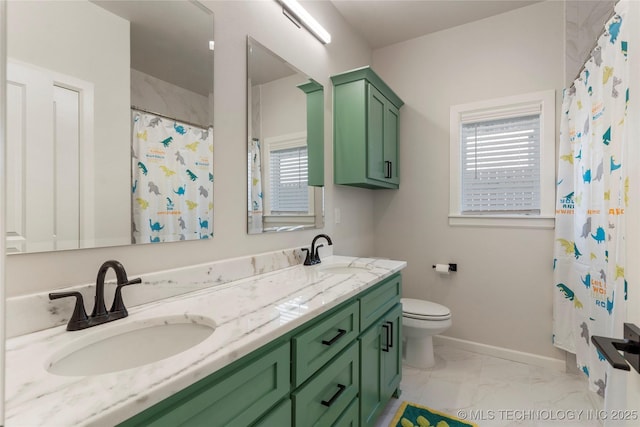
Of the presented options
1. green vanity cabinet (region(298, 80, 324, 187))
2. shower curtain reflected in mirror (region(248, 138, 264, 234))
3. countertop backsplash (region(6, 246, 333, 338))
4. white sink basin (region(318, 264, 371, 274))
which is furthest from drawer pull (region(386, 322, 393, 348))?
green vanity cabinet (region(298, 80, 324, 187))

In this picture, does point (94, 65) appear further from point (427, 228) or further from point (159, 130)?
point (427, 228)

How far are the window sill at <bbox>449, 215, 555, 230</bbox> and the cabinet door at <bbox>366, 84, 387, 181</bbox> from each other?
0.76m

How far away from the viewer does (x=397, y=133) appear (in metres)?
2.74

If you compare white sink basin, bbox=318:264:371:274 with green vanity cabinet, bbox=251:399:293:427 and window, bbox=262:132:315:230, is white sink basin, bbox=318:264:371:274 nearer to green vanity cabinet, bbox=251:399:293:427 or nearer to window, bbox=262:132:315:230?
window, bbox=262:132:315:230

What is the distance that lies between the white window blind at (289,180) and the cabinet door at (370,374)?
84 centimetres

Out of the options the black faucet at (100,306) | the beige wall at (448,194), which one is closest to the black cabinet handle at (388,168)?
the beige wall at (448,194)

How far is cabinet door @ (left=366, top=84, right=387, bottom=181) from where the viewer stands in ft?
7.20

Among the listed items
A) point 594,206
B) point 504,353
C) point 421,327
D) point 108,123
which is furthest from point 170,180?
point 504,353

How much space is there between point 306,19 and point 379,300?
176cm

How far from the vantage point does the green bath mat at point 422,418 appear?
1687 mm

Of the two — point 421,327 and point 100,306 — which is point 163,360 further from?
point 421,327

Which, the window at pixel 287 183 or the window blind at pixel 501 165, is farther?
the window blind at pixel 501 165

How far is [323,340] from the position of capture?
1.11 m

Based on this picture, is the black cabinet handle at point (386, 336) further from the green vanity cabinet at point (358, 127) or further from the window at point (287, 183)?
the green vanity cabinet at point (358, 127)
